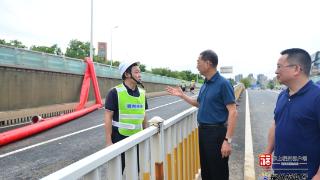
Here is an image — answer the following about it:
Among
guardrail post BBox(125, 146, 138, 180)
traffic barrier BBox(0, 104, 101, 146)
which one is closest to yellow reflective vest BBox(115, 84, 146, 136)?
guardrail post BBox(125, 146, 138, 180)

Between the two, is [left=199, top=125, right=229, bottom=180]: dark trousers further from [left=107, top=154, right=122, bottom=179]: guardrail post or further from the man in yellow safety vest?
[left=107, top=154, right=122, bottom=179]: guardrail post

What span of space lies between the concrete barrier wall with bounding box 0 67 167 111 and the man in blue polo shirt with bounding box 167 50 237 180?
12550 mm

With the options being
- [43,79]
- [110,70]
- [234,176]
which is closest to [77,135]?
[234,176]

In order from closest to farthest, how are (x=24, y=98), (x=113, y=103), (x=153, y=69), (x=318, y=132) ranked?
(x=318, y=132) < (x=113, y=103) < (x=24, y=98) < (x=153, y=69)

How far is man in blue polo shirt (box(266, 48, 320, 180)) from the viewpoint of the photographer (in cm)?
283

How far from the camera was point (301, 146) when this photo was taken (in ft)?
9.45

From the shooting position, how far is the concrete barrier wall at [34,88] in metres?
15.3

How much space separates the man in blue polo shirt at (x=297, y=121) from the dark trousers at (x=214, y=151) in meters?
1.21

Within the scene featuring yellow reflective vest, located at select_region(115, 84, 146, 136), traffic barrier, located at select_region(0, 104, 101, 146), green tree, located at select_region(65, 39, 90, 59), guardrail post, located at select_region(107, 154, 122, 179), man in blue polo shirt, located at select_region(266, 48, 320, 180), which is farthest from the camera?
green tree, located at select_region(65, 39, 90, 59)

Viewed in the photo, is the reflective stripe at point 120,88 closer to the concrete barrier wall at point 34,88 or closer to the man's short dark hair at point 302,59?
the man's short dark hair at point 302,59

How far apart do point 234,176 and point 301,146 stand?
134 inches

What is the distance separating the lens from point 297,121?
2.88m

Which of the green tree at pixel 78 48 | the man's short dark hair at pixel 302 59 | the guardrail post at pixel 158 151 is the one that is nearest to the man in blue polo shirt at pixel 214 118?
the guardrail post at pixel 158 151

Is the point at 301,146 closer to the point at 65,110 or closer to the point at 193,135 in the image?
the point at 193,135
